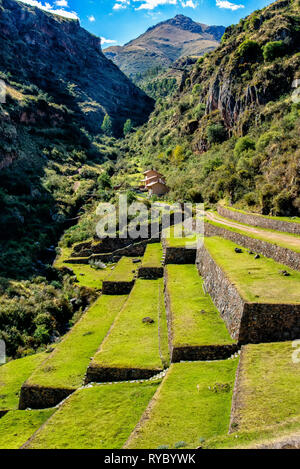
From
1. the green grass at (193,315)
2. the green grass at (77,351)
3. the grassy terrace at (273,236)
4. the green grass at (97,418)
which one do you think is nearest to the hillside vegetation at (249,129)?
the grassy terrace at (273,236)

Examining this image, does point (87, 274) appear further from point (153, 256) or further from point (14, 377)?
point (14, 377)

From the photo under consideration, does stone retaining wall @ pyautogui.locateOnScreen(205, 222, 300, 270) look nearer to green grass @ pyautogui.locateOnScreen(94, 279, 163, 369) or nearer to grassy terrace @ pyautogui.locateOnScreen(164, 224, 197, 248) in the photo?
grassy terrace @ pyautogui.locateOnScreen(164, 224, 197, 248)

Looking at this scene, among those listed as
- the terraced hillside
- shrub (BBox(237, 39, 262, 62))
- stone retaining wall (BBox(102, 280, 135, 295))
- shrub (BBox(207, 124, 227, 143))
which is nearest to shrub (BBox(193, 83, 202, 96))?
shrub (BBox(237, 39, 262, 62))

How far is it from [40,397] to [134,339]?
5368mm

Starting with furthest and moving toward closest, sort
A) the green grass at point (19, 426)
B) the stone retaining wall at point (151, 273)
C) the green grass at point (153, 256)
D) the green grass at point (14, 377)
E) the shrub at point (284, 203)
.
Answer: the green grass at point (153, 256) → the shrub at point (284, 203) → the stone retaining wall at point (151, 273) → the green grass at point (14, 377) → the green grass at point (19, 426)

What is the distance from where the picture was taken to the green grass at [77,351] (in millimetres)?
17438

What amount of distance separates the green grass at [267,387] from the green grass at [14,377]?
12023 mm

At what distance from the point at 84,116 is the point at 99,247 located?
99.6 metres

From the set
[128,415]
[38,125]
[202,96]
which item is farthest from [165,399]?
[38,125]

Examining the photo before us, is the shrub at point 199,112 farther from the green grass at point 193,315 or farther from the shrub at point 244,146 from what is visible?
the green grass at point 193,315

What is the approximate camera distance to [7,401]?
58.7ft

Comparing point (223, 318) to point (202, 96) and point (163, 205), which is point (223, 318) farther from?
point (202, 96)

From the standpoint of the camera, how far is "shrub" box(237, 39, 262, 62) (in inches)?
2292
